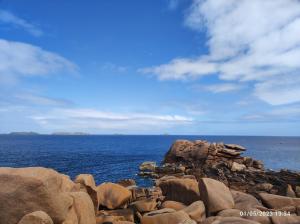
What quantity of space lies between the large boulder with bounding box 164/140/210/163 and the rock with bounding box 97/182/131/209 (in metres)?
32.9

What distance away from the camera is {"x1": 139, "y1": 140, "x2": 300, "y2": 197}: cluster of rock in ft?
116

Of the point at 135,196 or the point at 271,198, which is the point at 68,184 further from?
the point at 271,198

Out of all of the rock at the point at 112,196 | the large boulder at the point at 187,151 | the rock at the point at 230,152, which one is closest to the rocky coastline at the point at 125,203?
the rock at the point at 112,196

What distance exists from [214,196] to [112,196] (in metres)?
6.19

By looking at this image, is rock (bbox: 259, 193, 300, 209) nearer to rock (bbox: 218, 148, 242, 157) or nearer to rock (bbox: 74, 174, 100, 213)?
rock (bbox: 74, 174, 100, 213)

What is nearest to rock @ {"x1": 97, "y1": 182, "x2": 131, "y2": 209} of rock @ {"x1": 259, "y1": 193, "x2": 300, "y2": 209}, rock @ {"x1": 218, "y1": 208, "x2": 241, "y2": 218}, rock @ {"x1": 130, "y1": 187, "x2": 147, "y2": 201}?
rock @ {"x1": 130, "y1": 187, "x2": 147, "y2": 201}

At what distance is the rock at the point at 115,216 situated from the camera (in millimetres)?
15086

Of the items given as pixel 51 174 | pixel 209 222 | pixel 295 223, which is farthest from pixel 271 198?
pixel 51 174

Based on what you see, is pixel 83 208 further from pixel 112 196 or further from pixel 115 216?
pixel 112 196

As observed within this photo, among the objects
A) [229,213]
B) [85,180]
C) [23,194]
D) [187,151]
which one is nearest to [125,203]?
[85,180]

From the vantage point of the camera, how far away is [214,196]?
607 inches

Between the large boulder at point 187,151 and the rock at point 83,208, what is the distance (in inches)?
1494

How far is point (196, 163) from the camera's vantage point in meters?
49.5

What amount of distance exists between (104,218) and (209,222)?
556cm
